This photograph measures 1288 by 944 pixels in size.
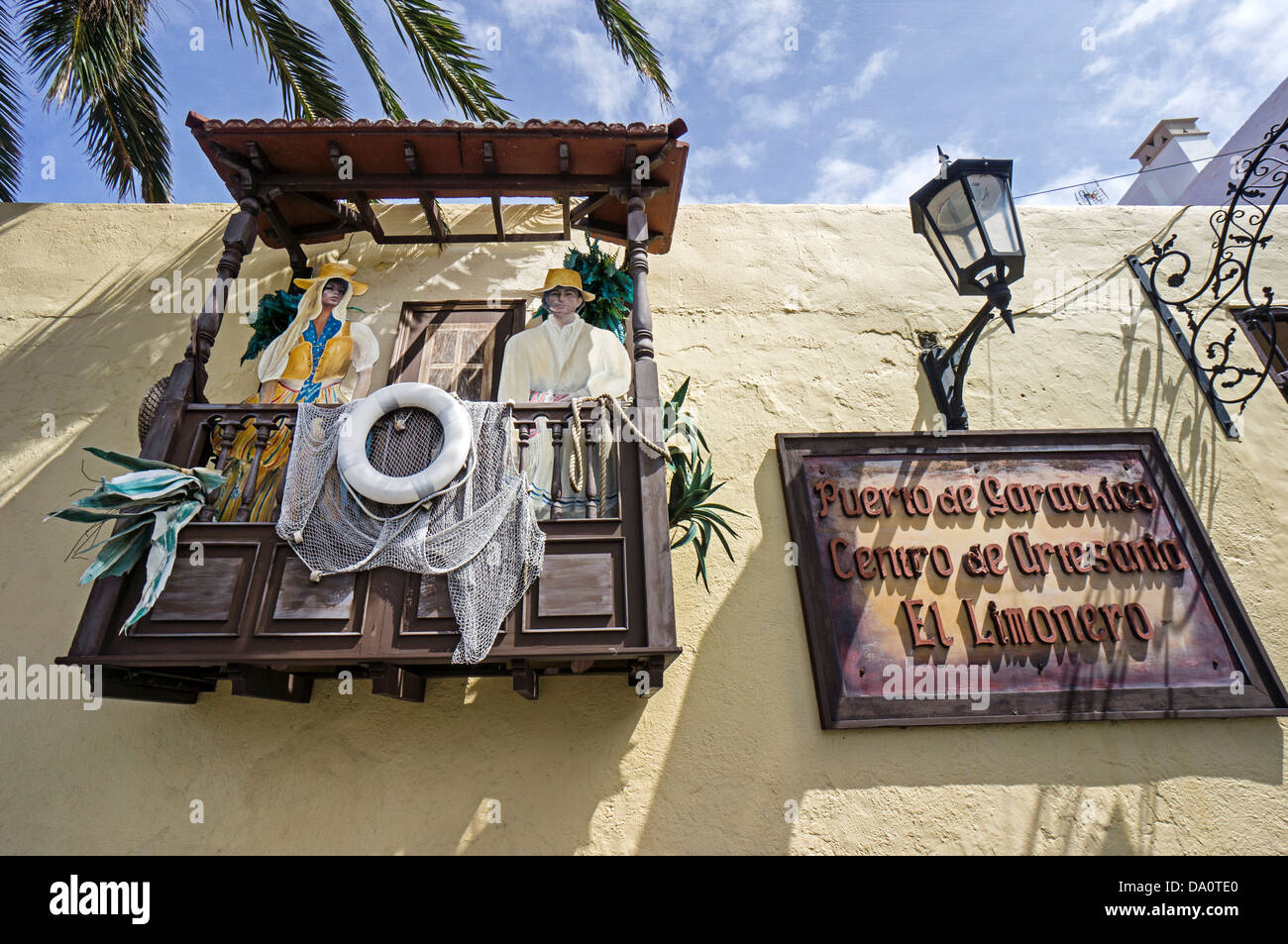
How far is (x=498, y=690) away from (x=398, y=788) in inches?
28.7

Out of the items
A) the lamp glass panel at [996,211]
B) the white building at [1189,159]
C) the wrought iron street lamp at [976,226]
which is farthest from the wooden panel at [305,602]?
the white building at [1189,159]

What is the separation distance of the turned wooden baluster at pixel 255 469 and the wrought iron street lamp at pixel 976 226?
4.08m

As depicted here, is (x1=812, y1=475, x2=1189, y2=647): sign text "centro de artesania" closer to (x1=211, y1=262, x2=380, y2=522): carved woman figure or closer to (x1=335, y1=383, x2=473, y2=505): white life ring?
(x1=335, y1=383, x2=473, y2=505): white life ring

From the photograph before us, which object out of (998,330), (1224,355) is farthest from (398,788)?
(1224,355)

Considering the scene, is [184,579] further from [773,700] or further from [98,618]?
[773,700]

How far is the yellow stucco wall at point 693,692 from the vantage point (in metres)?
4.30

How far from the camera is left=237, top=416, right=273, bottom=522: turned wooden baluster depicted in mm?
4129

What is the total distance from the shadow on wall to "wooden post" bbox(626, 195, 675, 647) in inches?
43.4

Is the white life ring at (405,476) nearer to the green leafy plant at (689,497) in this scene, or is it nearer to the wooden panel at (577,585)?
the wooden panel at (577,585)

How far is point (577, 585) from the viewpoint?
3865mm

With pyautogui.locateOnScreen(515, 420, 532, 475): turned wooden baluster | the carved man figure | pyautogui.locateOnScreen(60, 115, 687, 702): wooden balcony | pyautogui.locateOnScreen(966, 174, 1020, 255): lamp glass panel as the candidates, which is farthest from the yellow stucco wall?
pyautogui.locateOnScreen(966, 174, 1020, 255): lamp glass panel

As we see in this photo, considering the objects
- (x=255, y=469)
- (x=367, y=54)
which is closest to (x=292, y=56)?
(x=367, y=54)

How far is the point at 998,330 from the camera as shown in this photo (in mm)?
6234
